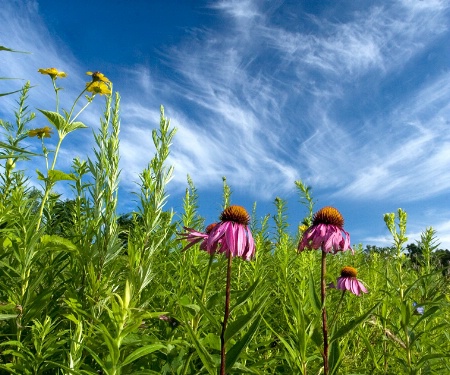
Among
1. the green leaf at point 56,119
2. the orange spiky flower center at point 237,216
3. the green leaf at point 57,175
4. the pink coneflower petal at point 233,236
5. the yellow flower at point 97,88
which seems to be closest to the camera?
the pink coneflower petal at point 233,236

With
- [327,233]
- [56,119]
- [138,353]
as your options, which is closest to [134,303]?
[138,353]

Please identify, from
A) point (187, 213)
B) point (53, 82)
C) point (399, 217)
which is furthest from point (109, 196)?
point (399, 217)

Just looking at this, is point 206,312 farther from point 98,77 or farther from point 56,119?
point 98,77

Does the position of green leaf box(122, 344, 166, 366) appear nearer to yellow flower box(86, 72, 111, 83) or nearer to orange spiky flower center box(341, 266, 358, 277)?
orange spiky flower center box(341, 266, 358, 277)

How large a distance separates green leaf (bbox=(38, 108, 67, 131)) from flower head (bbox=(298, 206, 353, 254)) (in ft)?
5.97

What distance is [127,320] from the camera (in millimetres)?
1410

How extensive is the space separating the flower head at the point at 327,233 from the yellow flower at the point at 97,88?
1.98 meters

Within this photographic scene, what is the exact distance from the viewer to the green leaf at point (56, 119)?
262cm

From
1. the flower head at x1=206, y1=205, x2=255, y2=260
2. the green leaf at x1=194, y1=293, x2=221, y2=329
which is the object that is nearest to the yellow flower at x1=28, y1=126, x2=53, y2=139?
the flower head at x1=206, y1=205, x2=255, y2=260

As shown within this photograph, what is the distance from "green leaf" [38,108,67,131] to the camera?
8.61 ft

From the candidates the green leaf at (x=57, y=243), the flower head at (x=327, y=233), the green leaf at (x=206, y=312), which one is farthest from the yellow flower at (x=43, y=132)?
the green leaf at (x=206, y=312)

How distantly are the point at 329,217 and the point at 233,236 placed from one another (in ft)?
2.34

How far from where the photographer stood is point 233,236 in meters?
1.69

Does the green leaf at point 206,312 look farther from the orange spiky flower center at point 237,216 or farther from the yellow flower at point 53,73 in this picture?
the yellow flower at point 53,73
